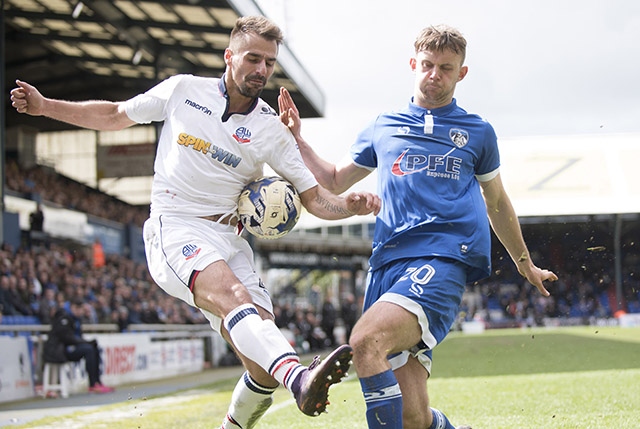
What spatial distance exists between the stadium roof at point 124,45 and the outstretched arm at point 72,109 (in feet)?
54.0

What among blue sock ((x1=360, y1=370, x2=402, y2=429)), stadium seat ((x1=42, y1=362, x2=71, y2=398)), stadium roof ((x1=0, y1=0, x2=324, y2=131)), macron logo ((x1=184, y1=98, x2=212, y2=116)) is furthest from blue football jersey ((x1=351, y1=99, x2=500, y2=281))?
stadium roof ((x1=0, y1=0, x2=324, y2=131))

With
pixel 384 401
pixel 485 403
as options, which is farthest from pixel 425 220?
pixel 485 403

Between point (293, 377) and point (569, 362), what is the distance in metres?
13.0

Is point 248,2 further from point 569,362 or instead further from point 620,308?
point 620,308

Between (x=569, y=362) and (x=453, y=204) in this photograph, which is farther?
(x=569, y=362)

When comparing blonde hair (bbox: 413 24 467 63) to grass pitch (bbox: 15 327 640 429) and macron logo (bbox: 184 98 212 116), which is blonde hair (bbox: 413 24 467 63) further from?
grass pitch (bbox: 15 327 640 429)

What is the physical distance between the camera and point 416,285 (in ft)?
15.3

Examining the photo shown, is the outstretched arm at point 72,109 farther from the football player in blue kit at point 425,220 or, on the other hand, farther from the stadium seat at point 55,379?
the stadium seat at point 55,379

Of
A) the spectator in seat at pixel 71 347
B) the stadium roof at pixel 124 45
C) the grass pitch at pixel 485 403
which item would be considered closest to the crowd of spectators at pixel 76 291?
the spectator in seat at pixel 71 347

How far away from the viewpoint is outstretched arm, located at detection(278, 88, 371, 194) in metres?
5.59

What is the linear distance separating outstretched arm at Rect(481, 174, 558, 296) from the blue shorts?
61 centimetres

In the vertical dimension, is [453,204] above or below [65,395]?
above

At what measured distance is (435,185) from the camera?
195 inches

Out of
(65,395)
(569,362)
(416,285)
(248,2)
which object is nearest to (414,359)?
(416,285)
